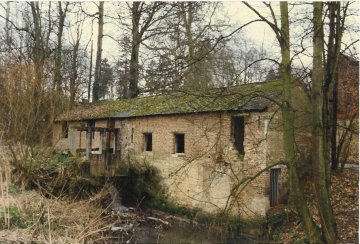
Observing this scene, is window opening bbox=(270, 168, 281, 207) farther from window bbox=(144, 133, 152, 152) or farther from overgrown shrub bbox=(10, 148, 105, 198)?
window bbox=(144, 133, 152, 152)

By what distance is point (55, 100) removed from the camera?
13.6m

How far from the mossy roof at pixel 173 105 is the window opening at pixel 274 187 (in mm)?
2410

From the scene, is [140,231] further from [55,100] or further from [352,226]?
[352,226]

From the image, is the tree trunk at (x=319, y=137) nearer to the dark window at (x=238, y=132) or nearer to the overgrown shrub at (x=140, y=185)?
the dark window at (x=238, y=132)

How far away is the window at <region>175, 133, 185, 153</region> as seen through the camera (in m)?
17.0

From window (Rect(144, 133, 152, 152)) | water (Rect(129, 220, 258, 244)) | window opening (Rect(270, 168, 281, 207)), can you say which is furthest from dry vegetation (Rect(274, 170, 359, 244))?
window (Rect(144, 133, 152, 152))

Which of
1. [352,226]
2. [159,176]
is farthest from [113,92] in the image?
[352,226]

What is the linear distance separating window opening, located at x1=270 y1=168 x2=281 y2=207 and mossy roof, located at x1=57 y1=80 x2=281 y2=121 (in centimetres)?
241

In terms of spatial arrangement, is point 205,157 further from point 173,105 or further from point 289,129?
point 289,129

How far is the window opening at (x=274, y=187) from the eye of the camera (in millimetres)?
13767

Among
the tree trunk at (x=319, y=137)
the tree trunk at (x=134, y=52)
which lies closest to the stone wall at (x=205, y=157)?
the tree trunk at (x=319, y=137)

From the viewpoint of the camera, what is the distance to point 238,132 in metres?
15.0

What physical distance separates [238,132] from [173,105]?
346cm

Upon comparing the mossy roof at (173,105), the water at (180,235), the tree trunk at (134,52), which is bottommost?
the water at (180,235)
